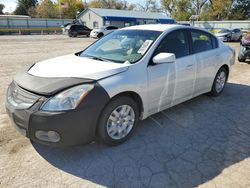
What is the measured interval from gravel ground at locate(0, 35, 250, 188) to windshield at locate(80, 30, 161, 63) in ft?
3.97

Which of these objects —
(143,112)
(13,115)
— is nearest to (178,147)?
(143,112)

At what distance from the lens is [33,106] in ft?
8.93

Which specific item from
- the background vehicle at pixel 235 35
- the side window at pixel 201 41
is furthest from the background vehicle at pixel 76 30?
the side window at pixel 201 41

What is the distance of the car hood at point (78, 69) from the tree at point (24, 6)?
77.9 metres

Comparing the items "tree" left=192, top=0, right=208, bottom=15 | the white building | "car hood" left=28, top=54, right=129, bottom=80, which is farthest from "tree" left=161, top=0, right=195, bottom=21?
"car hood" left=28, top=54, right=129, bottom=80

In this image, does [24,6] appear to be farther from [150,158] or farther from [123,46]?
[150,158]

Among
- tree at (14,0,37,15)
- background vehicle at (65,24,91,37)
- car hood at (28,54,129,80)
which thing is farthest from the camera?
tree at (14,0,37,15)

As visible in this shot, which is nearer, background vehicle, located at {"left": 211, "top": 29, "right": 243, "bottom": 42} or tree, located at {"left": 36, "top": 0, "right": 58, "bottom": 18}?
background vehicle, located at {"left": 211, "top": 29, "right": 243, "bottom": 42}

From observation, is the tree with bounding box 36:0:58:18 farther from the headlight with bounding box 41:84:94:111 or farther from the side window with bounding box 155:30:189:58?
the headlight with bounding box 41:84:94:111

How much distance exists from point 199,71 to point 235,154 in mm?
1789

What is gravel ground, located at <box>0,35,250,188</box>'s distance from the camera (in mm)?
2688

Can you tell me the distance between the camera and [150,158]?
10.2 ft

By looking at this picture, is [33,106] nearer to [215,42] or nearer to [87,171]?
[87,171]

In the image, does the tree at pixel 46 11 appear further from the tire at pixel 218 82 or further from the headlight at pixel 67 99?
the headlight at pixel 67 99
